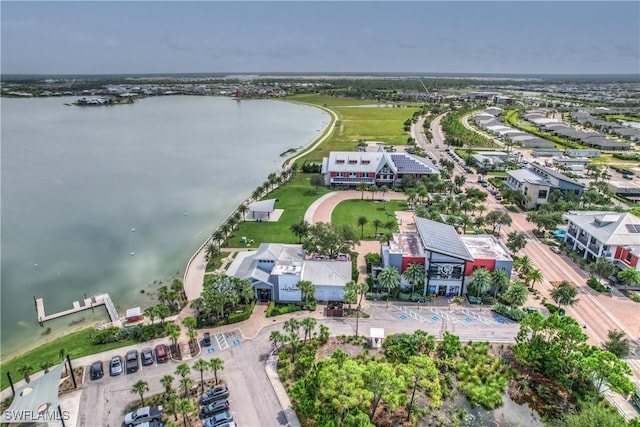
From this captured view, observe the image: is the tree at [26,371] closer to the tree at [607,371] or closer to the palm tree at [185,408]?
the palm tree at [185,408]

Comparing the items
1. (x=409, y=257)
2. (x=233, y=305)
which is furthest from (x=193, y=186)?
(x=409, y=257)

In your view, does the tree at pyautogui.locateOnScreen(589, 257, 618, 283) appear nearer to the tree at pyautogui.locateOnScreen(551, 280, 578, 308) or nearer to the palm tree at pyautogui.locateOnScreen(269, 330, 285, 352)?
the tree at pyautogui.locateOnScreen(551, 280, 578, 308)

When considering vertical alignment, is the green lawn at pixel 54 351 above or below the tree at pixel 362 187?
below

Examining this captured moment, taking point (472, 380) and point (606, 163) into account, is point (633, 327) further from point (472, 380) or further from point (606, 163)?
point (606, 163)

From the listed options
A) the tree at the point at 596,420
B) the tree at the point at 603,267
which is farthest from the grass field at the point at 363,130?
the tree at the point at 596,420

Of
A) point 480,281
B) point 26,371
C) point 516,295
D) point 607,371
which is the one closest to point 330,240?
point 480,281

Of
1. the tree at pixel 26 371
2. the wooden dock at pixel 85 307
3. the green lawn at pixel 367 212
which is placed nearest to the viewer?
the tree at pixel 26 371

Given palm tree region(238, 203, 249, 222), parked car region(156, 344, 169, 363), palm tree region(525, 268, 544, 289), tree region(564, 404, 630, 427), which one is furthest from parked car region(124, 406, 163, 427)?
palm tree region(525, 268, 544, 289)
